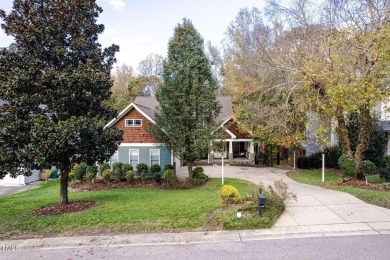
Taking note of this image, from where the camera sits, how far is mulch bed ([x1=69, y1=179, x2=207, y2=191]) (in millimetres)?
13042

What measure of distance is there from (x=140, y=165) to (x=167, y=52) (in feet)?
22.9

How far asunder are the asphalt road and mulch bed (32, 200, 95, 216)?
2500 millimetres

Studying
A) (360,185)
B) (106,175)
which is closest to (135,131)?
(106,175)

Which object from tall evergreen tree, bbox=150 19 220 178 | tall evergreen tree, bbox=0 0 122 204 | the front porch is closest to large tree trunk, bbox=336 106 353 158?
tall evergreen tree, bbox=150 19 220 178

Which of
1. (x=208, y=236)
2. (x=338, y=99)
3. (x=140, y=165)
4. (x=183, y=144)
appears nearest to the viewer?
(x=208, y=236)

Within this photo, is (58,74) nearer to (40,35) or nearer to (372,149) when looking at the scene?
(40,35)

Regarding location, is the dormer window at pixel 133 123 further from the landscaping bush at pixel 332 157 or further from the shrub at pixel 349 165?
the landscaping bush at pixel 332 157

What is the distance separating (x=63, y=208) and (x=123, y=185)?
18.7 feet

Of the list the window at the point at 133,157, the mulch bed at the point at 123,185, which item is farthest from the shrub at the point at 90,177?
the window at the point at 133,157

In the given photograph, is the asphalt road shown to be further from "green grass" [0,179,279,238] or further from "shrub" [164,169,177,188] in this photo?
"shrub" [164,169,177,188]

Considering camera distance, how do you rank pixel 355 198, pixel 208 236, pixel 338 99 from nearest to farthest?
pixel 208 236 → pixel 355 198 → pixel 338 99

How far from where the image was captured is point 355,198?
865 cm

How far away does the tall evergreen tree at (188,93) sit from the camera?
12.4 metres

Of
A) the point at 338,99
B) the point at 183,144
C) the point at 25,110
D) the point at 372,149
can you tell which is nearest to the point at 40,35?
the point at 25,110
